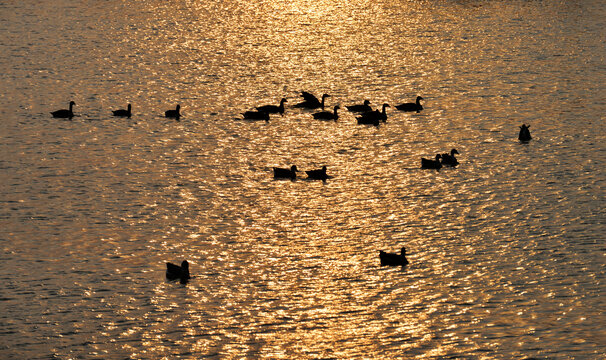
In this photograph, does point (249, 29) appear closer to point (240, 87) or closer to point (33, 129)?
point (240, 87)

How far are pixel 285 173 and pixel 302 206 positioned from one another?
4630 mm

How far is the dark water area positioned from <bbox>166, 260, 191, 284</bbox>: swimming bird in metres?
0.29

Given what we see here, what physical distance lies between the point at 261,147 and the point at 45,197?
43.8ft

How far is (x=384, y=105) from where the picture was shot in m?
59.0

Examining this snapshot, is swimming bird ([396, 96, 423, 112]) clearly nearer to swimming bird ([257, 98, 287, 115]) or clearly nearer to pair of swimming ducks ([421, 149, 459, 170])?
swimming bird ([257, 98, 287, 115])

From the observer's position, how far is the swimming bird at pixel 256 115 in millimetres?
59031

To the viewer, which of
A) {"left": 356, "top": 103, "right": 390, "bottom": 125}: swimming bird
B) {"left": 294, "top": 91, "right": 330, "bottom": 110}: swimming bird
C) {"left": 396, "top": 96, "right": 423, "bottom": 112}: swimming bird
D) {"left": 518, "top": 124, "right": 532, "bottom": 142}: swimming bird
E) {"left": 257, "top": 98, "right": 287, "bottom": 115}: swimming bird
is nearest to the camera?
{"left": 518, "top": 124, "right": 532, "bottom": 142}: swimming bird

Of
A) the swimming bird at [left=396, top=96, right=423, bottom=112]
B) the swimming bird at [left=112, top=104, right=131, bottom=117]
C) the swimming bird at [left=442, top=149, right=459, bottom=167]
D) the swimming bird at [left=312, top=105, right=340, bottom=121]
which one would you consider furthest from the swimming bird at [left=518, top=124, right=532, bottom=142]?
the swimming bird at [left=112, top=104, right=131, bottom=117]

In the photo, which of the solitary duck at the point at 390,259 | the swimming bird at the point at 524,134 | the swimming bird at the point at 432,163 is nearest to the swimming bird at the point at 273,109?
the swimming bird at the point at 432,163

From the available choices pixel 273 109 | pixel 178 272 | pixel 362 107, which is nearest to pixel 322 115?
pixel 362 107

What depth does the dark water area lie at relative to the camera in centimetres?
3077

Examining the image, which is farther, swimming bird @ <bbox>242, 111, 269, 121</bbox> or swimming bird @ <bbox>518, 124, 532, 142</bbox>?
swimming bird @ <bbox>242, 111, 269, 121</bbox>

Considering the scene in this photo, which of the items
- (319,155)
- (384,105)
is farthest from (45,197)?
(384,105)

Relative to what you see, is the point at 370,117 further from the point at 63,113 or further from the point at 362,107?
the point at 63,113
